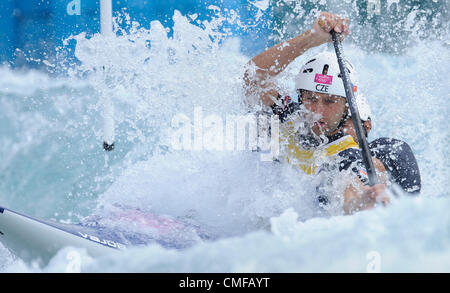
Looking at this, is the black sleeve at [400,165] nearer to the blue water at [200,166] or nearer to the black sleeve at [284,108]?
the blue water at [200,166]

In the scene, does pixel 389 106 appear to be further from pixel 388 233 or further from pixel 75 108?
pixel 388 233

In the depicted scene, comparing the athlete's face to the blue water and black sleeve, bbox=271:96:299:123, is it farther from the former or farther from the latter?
the blue water

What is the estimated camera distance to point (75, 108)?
512cm

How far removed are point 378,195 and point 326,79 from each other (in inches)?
30.4

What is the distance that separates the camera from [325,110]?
2.02 metres

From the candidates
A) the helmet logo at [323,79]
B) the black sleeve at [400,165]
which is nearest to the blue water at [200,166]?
the helmet logo at [323,79]

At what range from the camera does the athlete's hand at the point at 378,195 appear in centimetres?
136

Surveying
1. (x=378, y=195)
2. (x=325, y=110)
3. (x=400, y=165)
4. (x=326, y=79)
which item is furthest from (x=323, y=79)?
(x=378, y=195)

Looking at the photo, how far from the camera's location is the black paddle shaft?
1.65 meters

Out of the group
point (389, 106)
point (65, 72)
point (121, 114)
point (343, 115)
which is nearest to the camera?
point (343, 115)

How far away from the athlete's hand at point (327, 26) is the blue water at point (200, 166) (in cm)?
23

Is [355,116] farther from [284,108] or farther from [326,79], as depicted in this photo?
[284,108]
